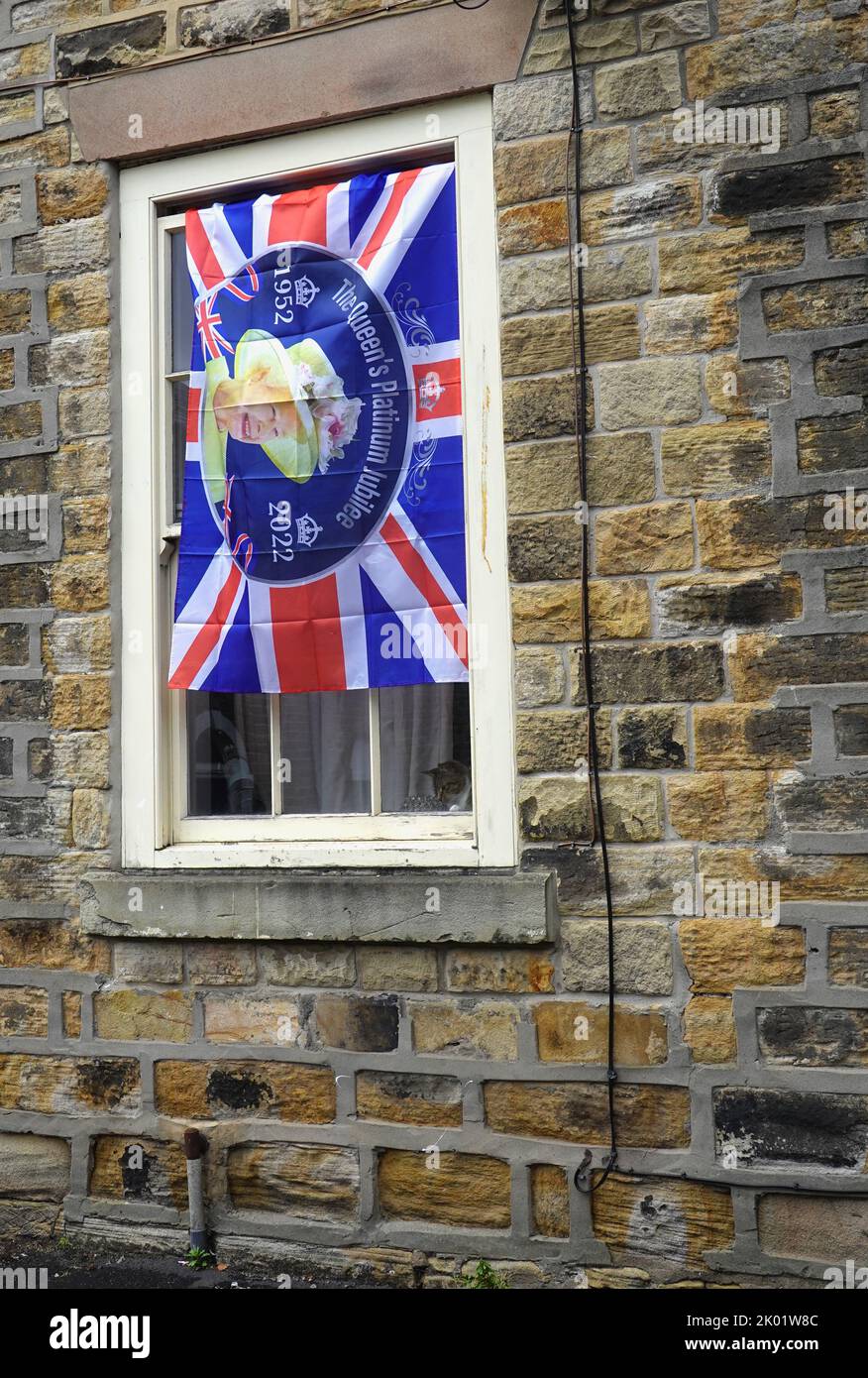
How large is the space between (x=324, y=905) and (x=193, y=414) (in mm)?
1729

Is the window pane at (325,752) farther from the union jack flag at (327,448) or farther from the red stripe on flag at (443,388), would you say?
the red stripe on flag at (443,388)

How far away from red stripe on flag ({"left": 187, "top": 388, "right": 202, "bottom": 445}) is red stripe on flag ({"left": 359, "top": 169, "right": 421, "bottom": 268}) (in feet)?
2.35

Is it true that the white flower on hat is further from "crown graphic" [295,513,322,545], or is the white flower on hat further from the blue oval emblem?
"crown graphic" [295,513,322,545]

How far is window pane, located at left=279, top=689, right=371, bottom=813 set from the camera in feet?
14.3

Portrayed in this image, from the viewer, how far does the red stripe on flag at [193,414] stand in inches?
175

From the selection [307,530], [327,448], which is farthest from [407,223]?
[307,530]

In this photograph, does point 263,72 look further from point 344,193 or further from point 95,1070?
point 95,1070

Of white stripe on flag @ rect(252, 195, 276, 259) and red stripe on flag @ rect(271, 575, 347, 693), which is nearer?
red stripe on flag @ rect(271, 575, 347, 693)

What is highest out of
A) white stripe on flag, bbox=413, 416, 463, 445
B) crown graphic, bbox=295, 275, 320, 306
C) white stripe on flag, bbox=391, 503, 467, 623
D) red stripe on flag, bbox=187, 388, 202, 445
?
crown graphic, bbox=295, 275, 320, 306

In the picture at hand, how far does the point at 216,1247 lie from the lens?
4242 mm

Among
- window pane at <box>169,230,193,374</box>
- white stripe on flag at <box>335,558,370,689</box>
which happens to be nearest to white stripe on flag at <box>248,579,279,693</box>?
white stripe on flag at <box>335,558,370,689</box>

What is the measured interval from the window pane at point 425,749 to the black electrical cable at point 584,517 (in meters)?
0.46

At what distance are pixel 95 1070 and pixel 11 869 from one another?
0.76m

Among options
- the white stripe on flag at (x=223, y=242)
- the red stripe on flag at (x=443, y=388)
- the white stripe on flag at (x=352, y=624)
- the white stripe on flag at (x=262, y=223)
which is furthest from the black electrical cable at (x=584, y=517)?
the white stripe on flag at (x=223, y=242)
